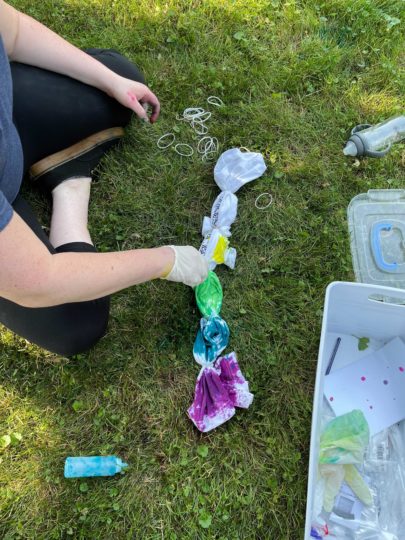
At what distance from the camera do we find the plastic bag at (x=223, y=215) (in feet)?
6.55

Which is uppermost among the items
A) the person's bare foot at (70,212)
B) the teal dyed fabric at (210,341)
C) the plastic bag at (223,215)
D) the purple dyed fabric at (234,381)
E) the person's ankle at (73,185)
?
the plastic bag at (223,215)

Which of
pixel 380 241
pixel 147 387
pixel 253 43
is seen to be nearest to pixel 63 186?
pixel 147 387

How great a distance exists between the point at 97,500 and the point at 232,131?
1670 millimetres

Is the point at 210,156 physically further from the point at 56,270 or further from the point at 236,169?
the point at 56,270

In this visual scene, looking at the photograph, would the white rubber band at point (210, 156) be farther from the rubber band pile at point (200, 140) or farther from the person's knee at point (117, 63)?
the person's knee at point (117, 63)

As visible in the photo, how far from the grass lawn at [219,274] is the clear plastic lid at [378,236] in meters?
0.06

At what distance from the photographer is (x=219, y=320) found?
1876mm

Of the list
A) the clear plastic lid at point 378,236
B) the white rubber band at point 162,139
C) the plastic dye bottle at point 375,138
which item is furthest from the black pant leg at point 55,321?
the plastic dye bottle at point 375,138

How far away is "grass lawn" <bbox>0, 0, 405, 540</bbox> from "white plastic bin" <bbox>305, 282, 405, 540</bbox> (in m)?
0.13

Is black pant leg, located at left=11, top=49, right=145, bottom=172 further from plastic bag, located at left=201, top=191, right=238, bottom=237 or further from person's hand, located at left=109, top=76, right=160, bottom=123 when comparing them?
plastic bag, located at left=201, top=191, right=238, bottom=237

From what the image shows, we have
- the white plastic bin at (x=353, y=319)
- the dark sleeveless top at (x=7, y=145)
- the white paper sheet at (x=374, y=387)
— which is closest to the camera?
the dark sleeveless top at (x=7, y=145)

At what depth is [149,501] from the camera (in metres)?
1.72

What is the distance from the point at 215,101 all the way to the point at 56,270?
4.47ft

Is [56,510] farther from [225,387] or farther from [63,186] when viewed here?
[63,186]
